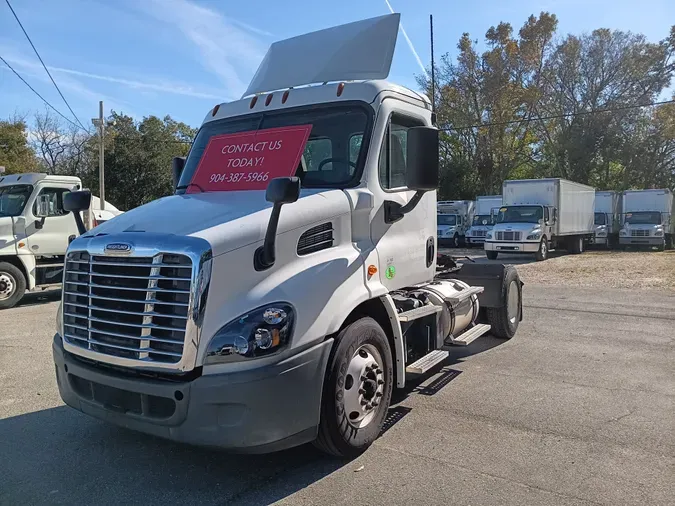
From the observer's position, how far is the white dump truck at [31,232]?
11.1m

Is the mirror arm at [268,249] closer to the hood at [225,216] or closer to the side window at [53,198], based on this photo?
the hood at [225,216]

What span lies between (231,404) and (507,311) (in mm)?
5221

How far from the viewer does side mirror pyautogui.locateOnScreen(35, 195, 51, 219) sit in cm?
1153

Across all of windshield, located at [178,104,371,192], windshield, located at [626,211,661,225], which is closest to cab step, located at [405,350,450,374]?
windshield, located at [178,104,371,192]

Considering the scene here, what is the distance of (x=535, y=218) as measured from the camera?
22844 mm

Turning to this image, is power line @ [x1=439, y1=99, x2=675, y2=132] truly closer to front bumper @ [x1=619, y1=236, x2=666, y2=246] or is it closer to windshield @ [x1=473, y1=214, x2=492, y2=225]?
windshield @ [x1=473, y1=214, x2=492, y2=225]

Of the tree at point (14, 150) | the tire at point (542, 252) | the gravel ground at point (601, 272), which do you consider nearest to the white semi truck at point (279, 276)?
the gravel ground at point (601, 272)

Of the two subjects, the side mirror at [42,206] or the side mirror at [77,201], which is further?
the side mirror at [42,206]

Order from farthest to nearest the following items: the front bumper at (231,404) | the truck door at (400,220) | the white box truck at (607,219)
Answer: the white box truck at (607,219)
the truck door at (400,220)
the front bumper at (231,404)

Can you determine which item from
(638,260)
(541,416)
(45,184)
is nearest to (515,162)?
(638,260)

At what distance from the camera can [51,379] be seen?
6.24 meters

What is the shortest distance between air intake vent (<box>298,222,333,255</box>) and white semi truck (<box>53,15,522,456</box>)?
1cm

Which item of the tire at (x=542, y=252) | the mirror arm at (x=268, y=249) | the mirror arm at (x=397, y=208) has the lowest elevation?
the tire at (x=542, y=252)

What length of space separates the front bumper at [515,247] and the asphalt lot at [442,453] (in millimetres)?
15889
